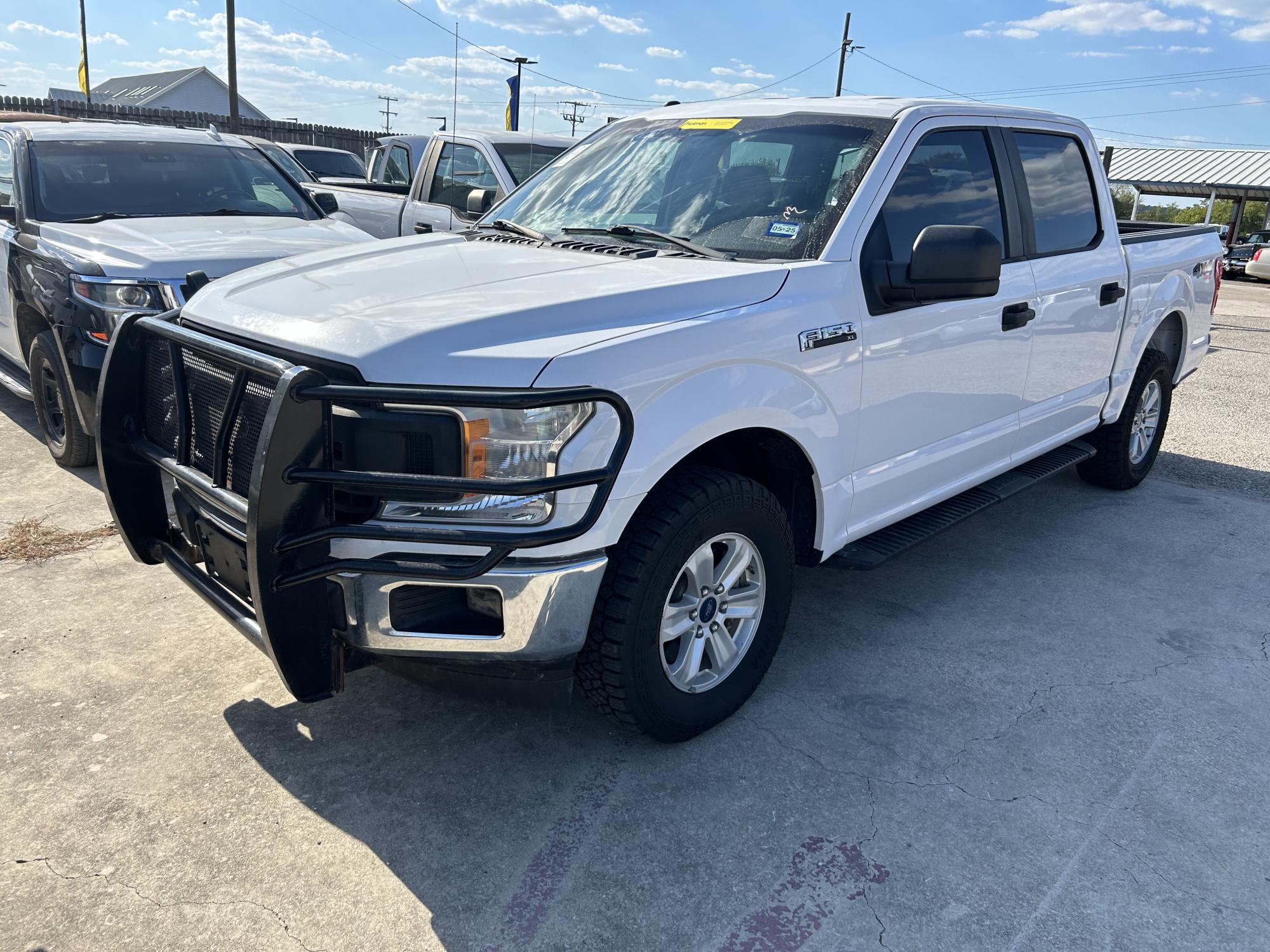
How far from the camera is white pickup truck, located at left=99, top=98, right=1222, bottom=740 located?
8.00 ft

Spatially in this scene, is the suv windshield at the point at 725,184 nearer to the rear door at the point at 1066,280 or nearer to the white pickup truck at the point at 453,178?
the rear door at the point at 1066,280

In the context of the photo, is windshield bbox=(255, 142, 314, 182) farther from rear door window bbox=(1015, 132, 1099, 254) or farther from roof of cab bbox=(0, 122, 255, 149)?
rear door window bbox=(1015, 132, 1099, 254)

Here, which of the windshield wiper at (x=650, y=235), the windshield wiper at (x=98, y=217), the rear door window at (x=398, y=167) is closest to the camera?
the windshield wiper at (x=650, y=235)

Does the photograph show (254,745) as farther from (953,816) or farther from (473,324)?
(953,816)

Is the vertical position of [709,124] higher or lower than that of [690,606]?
higher

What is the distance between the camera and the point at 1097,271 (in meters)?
4.71

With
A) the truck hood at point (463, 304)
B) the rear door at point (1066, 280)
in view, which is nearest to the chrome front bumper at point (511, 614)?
the truck hood at point (463, 304)

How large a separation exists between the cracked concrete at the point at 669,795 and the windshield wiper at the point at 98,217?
2.46 metres

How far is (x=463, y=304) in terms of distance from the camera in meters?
2.73

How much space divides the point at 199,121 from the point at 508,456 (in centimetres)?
2395

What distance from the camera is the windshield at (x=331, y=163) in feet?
51.5

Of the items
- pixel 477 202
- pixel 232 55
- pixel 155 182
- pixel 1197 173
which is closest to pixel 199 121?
pixel 232 55

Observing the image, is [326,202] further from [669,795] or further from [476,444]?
[669,795]

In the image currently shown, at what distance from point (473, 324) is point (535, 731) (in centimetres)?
137
